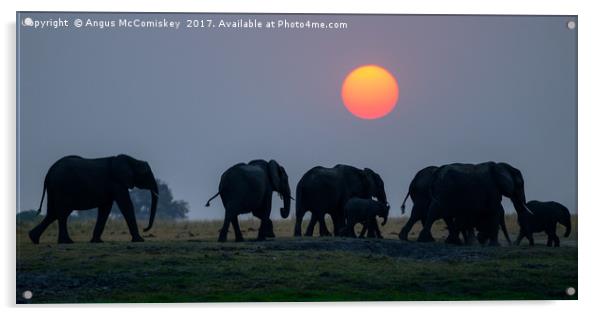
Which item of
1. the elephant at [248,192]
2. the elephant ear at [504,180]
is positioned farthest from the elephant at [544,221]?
the elephant at [248,192]

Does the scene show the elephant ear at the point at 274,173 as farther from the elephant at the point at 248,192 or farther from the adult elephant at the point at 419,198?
the adult elephant at the point at 419,198

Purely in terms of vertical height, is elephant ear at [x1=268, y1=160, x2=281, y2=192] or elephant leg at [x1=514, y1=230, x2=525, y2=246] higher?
elephant ear at [x1=268, y1=160, x2=281, y2=192]

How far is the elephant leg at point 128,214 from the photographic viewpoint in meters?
44.0

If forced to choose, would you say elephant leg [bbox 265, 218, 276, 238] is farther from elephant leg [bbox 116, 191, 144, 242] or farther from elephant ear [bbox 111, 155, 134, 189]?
elephant ear [bbox 111, 155, 134, 189]

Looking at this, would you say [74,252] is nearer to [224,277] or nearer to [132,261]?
[132,261]

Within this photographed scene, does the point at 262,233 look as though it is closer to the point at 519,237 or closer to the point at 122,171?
the point at 122,171

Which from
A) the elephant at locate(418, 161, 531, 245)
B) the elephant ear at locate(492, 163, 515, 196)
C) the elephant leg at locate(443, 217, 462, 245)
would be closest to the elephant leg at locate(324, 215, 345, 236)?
the elephant at locate(418, 161, 531, 245)

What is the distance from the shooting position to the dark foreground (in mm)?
37469

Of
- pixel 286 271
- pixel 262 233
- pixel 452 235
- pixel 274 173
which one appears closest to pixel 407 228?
pixel 452 235

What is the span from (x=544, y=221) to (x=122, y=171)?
1115 cm

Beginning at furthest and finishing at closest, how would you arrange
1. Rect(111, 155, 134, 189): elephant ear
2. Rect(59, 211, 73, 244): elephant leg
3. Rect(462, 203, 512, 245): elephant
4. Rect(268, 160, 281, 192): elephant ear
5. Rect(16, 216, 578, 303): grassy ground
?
Rect(268, 160, 281, 192): elephant ear → Rect(111, 155, 134, 189): elephant ear → Rect(462, 203, 512, 245): elephant → Rect(59, 211, 73, 244): elephant leg → Rect(16, 216, 578, 303): grassy ground

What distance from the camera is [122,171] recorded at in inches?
1764

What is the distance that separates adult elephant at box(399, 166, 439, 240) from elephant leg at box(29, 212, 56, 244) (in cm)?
958

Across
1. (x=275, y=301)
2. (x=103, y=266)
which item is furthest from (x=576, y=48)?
(x=103, y=266)
